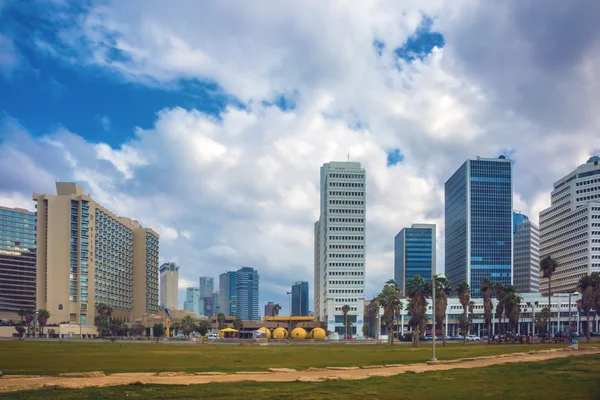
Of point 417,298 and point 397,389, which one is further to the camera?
point 417,298

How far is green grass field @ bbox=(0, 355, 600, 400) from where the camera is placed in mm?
35719

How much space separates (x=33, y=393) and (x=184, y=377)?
1311cm

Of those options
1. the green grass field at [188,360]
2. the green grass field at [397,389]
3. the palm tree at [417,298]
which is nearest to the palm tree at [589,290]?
the palm tree at [417,298]

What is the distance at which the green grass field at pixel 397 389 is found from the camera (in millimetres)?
35719

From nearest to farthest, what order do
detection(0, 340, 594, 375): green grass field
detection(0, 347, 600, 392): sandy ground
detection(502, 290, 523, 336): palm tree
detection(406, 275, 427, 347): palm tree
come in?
detection(0, 347, 600, 392): sandy ground, detection(0, 340, 594, 375): green grass field, detection(406, 275, 427, 347): palm tree, detection(502, 290, 523, 336): palm tree

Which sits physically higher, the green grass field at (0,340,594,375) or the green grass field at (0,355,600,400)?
the green grass field at (0,355,600,400)

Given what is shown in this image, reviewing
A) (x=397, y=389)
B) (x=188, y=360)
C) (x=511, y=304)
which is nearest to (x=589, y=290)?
(x=511, y=304)

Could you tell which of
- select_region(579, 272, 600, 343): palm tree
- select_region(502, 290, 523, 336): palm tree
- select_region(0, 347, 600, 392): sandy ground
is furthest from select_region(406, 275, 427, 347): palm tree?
select_region(0, 347, 600, 392): sandy ground

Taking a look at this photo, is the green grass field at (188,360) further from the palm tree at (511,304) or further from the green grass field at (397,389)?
the palm tree at (511,304)

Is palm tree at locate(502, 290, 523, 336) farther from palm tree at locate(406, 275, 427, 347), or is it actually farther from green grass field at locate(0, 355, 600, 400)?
green grass field at locate(0, 355, 600, 400)

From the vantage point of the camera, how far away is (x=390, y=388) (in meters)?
40.3

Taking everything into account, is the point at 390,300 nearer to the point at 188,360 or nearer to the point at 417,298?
the point at 417,298

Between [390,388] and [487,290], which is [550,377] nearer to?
[390,388]

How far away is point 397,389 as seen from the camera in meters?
39.8
